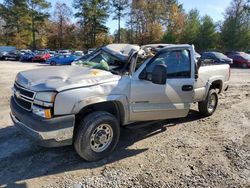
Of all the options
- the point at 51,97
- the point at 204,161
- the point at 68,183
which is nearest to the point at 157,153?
the point at 204,161

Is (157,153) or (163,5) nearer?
(157,153)

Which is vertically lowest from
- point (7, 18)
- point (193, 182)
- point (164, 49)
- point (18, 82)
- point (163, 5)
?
point (193, 182)

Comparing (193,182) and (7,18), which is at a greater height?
(7,18)

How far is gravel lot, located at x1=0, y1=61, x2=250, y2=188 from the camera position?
142 inches

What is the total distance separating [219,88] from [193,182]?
4.07 meters

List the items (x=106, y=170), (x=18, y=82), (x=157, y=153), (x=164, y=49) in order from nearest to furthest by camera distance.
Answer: (x=106, y=170)
(x=18, y=82)
(x=157, y=153)
(x=164, y=49)

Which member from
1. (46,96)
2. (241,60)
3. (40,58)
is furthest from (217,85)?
(40,58)

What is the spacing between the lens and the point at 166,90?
15.6 feet

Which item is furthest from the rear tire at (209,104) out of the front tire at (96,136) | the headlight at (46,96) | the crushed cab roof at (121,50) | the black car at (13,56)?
the black car at (13,56)

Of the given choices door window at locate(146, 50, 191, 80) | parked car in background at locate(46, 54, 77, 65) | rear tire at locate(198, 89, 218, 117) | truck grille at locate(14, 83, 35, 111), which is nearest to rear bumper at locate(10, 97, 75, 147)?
truck grille at locate(14, 83, 35, 111)

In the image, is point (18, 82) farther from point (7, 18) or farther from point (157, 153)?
point (7, 18)

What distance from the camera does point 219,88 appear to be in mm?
7086

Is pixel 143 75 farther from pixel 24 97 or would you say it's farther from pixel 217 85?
pixel 217 85

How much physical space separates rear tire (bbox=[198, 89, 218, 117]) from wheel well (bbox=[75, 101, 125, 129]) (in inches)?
115
